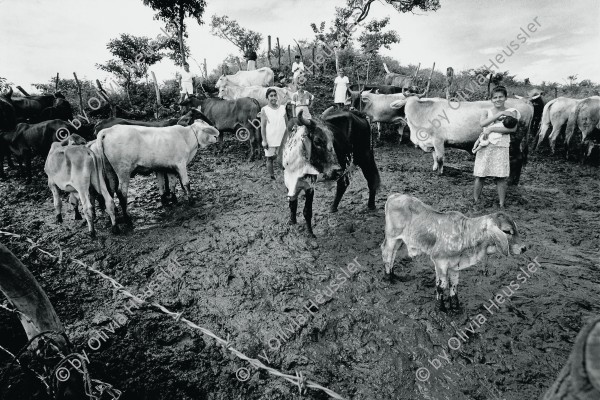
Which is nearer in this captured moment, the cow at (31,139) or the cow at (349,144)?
the cow at (349,144)

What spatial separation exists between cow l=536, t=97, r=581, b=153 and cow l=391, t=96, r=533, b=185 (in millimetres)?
1691

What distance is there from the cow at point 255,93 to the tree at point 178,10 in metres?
8.74

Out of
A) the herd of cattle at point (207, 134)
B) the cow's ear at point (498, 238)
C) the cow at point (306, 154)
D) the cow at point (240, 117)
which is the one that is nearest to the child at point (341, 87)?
the herd of cattle at point (207, 134)

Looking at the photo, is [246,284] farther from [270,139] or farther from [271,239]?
[270,139]

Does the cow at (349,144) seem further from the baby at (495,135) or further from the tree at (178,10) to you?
the tree at (178,10)

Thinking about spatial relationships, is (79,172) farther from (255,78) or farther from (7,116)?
(255,78)

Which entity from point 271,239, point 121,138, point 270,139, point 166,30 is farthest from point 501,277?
point 166,30

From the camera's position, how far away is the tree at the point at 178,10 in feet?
66.4

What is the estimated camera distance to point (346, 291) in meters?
3.99

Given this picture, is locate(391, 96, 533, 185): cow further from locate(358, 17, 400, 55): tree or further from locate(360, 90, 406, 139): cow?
locate(358, 17, 400, 55): tree

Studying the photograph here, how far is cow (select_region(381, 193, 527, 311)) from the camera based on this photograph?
3.07 m

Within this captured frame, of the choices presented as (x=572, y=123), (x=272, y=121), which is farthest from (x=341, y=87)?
(x=572, y=123)

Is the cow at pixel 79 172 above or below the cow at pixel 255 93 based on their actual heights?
below

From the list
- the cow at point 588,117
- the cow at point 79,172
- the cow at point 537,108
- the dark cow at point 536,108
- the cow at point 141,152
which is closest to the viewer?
the cow at point 79,172
